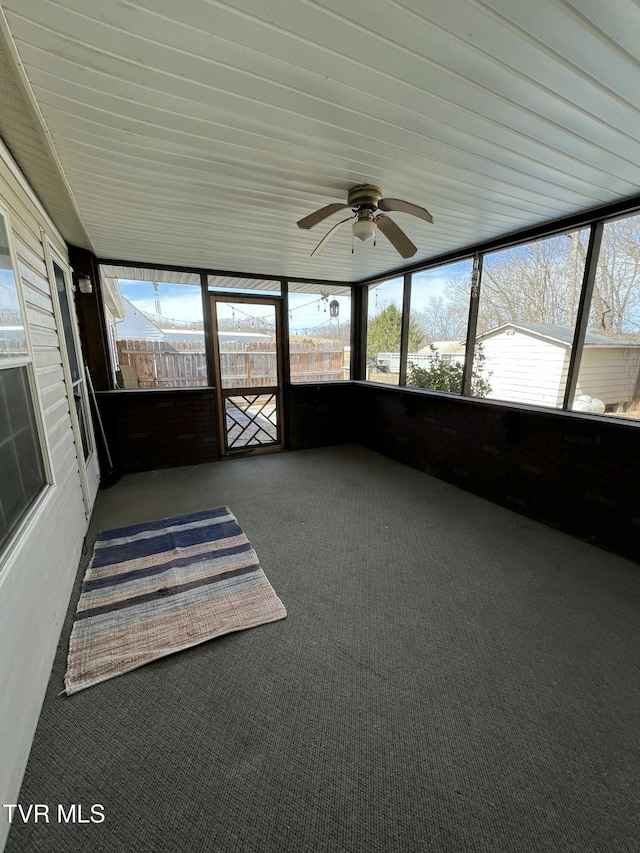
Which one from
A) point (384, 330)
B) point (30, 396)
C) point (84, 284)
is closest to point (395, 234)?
point (30, 396)

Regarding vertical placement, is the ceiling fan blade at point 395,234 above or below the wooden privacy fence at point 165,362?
above

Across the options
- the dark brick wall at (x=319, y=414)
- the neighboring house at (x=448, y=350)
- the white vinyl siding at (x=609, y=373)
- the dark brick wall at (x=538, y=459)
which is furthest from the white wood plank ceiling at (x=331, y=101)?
the dark brick wall at (x=319, y=414)

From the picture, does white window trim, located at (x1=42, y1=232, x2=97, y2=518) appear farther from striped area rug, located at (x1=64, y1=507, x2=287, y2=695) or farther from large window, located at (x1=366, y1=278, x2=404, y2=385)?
large window, located at (x1=366, y1=278, x2=404, y2=385)

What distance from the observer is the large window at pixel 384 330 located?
14.5 feet

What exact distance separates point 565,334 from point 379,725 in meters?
2.95

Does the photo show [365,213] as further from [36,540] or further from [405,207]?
[36,540]

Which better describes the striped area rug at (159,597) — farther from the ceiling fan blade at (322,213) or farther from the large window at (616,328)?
the large window at (616,328)

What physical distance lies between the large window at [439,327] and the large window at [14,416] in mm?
3557

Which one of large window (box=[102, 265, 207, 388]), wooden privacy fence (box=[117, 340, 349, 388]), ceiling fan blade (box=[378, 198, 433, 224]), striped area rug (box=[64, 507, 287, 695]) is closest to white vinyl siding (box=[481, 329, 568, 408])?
ceiling fan blade (box=[378, 198, 433, 224])

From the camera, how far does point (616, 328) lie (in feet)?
7.99

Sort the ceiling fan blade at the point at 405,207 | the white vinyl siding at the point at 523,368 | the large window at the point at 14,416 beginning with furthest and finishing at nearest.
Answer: the white vinyl siding at the point at 523,368
the ceiling fan blade at the point at 405,207
the large window at the point at 14,416

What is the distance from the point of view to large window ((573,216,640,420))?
2330 mm

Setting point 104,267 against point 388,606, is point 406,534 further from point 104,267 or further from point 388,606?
point 104,267

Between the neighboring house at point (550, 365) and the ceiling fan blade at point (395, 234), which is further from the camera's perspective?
the neighboring house at point (550, 365)
